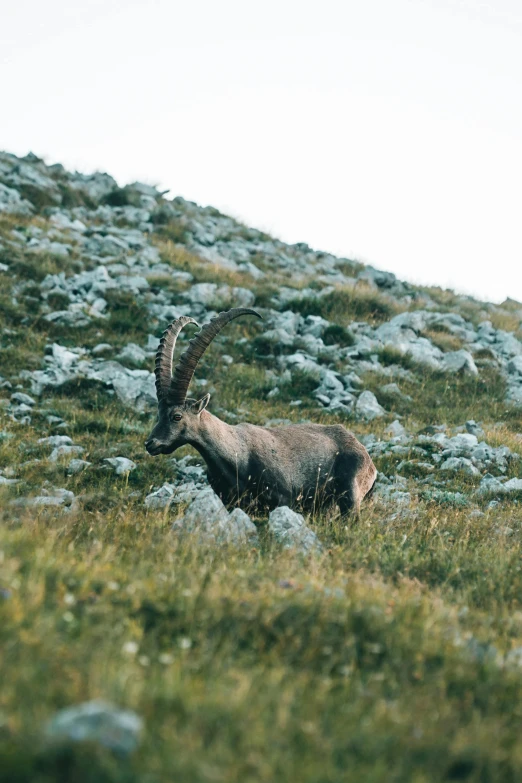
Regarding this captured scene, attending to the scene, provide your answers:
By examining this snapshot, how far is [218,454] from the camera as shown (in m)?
9.20

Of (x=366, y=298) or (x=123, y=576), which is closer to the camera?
(x=123, y=576)

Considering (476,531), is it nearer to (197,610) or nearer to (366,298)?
(197,610)

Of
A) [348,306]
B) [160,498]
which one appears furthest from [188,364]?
[348,306]

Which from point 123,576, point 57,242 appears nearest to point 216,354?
point 57,242

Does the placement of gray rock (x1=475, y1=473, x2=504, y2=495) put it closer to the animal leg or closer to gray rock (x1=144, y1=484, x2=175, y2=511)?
the animal leg

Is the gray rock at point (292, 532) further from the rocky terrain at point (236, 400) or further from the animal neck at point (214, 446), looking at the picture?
the animal neck at point (214, 446)

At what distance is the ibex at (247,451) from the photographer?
9023 millimetres

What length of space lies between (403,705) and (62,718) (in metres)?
1.60

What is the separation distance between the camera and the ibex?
902 centimetres

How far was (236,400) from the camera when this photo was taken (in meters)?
14.4

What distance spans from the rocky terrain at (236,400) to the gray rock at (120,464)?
0.14ft

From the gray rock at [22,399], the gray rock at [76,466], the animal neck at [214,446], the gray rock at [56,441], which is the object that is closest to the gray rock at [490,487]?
the animal neck at [214,446]

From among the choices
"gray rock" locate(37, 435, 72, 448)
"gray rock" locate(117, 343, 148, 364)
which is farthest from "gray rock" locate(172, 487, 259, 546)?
"gray rock" locate(117, 343, 148, 364)

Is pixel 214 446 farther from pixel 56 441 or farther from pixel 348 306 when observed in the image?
pixel 348 306
